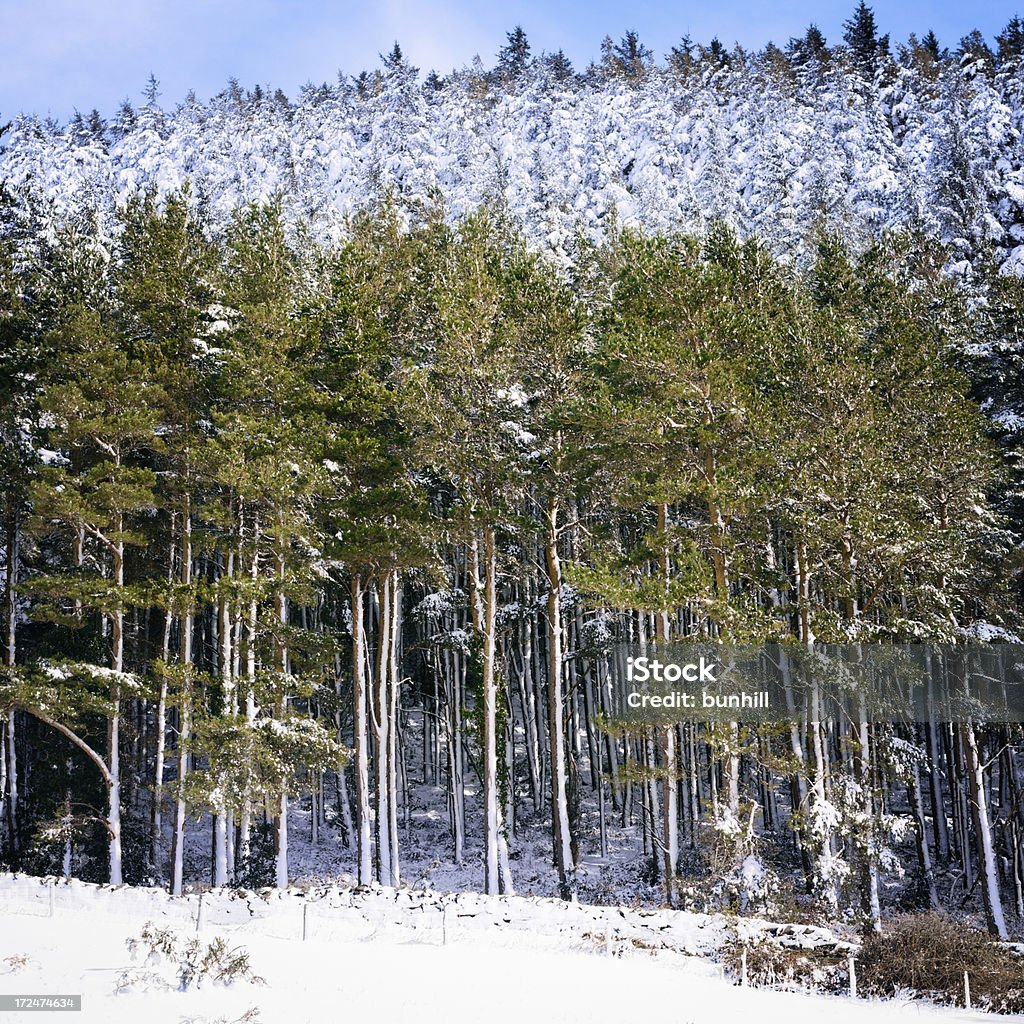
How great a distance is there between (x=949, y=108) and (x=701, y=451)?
50.4 metres

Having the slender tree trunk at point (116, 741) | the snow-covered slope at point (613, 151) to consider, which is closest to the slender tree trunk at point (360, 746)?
the slender tree trunk at point (116, 741)

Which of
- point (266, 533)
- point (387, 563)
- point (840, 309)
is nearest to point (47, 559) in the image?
Result: point (266, 533)

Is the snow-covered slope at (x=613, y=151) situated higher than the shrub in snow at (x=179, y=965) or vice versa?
the snow-covered slope at (x=613, y=151)

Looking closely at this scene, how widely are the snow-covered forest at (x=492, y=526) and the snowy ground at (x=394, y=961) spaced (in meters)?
2.30

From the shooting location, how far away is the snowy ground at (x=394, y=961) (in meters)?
10.0

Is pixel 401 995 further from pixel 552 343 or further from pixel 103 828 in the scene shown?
pixel 103 828

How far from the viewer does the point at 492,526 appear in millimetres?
18547

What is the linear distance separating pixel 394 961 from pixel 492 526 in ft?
28.4

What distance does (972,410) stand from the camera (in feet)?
61.2

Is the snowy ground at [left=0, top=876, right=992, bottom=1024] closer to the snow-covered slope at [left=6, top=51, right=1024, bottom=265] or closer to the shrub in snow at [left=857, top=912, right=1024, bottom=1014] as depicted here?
the shrub in snow at [left=857, top=912, right=1024, bottom=1014]

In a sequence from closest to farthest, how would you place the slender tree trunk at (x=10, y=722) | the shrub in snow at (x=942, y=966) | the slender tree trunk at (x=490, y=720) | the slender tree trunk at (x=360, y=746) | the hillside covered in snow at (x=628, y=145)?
the shrub in snow at (x=942, y=966) → the slender tree trunk at (x=490, y=720) → the slender tree trunk at (x=360, y=746) → the slender tree trunk at (x=10, y=722) → the hillside covered in snow at (x=628, y=145)

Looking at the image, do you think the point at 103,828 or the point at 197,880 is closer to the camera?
the point at 103,828

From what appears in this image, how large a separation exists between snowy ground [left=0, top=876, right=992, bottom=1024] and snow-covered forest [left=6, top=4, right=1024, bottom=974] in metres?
2.30

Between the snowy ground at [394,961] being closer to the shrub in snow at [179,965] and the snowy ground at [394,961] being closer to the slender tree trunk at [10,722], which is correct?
the shrub in snow at [179,965]
